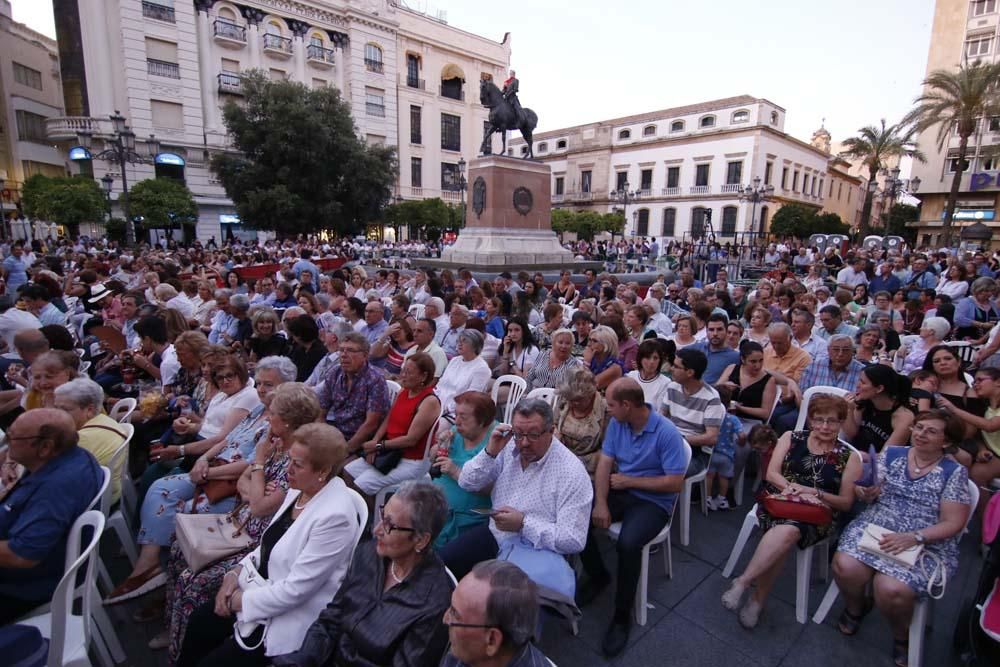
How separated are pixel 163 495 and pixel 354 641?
1.86 metres

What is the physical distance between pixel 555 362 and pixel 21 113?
152ft

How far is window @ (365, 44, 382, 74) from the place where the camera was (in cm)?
3638

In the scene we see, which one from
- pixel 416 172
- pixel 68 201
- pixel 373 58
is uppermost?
pixel 373 58

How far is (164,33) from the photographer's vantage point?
2853 cm

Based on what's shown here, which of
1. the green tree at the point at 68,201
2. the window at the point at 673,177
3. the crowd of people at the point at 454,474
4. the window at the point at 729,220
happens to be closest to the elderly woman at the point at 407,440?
the crowd of people at the point at 454,474

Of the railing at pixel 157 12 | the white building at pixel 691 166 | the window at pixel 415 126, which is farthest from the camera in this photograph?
the white building at pixel 691 166

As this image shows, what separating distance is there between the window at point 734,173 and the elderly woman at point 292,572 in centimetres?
4614

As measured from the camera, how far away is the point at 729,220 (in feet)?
140

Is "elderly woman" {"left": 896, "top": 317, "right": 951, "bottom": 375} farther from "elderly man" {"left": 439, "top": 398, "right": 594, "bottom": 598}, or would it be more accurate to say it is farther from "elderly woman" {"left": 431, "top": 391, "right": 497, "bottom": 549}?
"elderly woman" {"left": 431, "top": 391, "right": 497, "bottom": 549}

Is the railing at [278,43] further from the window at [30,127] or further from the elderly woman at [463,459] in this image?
the elderly woman at [463,459]

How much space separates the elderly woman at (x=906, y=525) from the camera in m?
2.49

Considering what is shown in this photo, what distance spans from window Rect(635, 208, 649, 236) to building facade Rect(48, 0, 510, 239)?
60.4 feet

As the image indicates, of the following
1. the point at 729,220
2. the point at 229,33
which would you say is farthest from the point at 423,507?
the point at 729,220

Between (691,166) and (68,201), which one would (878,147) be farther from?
(68,201)
